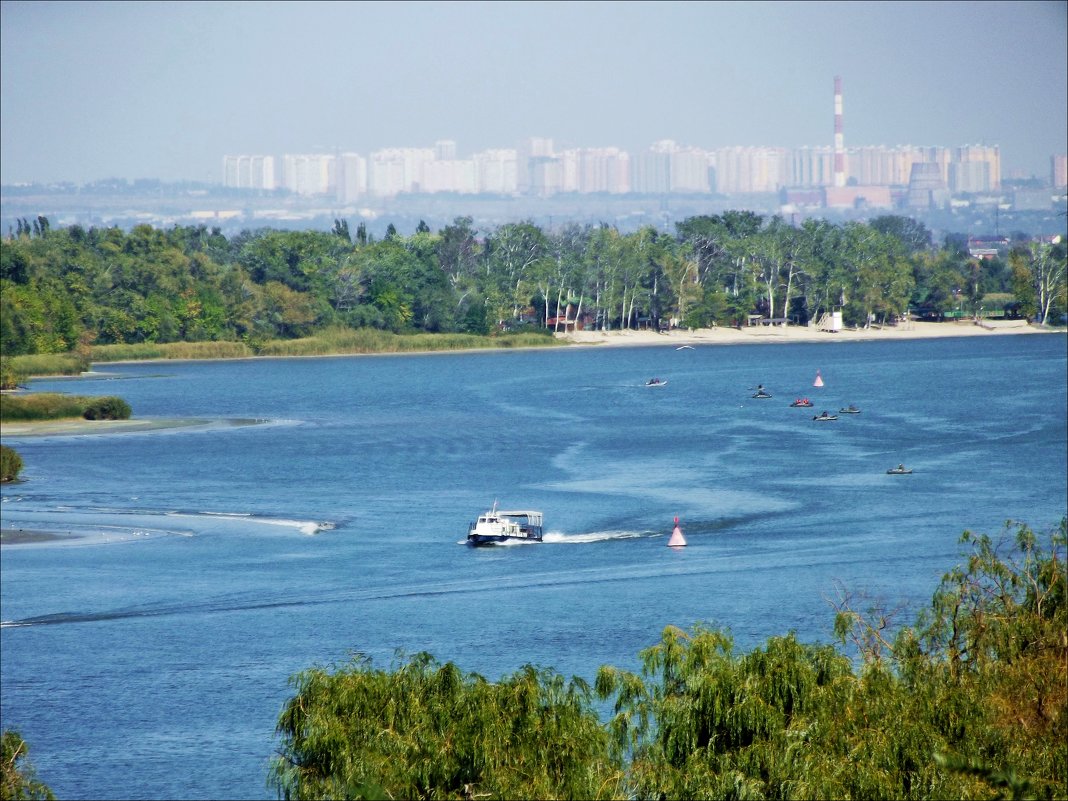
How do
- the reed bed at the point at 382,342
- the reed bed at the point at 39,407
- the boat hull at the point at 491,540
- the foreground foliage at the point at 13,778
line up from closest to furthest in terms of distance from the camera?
the foreground foliage at the point at 13,778 → the boat hull at the point at 491,540 → the reed bed at the point at 39,407 → the reed bed at the point at 382,342

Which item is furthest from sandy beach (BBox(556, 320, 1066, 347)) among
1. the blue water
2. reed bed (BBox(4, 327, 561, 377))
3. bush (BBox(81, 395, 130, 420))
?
bush (BBox(81, 395, 130, 420))

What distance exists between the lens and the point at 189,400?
10419cm

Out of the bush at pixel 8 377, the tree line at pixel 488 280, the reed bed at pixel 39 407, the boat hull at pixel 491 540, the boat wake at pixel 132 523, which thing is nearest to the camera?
the boat hull at pixel 491 540

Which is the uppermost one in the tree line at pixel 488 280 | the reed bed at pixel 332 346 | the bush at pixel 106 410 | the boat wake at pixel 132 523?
the tree line at pixel 488 280

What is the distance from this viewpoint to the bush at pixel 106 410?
8688 cm

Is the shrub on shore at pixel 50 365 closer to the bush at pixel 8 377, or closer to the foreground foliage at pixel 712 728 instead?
the bush at pixel 8 377

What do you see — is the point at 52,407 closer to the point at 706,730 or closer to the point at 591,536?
the point at 591,536

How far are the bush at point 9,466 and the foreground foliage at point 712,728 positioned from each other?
154 feet

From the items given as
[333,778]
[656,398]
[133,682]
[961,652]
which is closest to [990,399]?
[656,398]

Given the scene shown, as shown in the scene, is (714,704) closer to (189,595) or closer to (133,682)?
(133,682)

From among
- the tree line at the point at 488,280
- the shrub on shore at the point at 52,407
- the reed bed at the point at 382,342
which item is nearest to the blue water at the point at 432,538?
the shrub on shore at the point at 52,407

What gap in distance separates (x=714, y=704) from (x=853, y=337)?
141707mm

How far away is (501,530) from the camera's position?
5034cm

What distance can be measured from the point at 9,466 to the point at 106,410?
2223 cm
